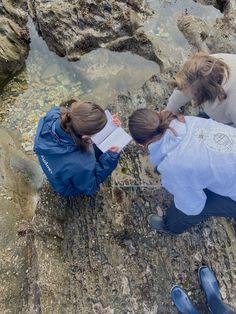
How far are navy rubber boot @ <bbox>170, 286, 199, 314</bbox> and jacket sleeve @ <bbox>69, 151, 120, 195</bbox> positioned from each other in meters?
1.67

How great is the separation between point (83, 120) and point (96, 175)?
1047mm

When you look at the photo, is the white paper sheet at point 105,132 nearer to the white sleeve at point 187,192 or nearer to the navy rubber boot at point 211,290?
the white sleeve at point 187,192

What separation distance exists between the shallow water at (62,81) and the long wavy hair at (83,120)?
8.96 ft

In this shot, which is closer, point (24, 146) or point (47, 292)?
point (47, 292)

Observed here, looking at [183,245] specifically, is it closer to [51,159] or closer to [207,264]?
[207,264]

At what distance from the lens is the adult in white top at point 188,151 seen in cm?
366

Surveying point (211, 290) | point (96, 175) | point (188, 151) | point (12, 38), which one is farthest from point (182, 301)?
point (12, 38)

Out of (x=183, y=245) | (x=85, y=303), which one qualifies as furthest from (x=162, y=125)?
(x=85, y=303)

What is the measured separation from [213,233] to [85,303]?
6.38ft

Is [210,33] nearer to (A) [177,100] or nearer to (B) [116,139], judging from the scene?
(A) [177,100]

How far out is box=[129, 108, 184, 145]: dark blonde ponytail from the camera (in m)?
3.68

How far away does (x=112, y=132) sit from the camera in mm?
4340

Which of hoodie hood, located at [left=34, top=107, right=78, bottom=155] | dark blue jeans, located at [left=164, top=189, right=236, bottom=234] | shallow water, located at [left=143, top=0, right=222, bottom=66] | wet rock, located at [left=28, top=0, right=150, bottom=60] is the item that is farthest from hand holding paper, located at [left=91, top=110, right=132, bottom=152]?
wet rock, located at [left=28, top=0, right=150, bottom=60]

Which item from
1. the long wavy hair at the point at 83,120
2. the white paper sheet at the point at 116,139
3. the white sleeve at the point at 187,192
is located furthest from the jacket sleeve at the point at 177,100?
the white sleeve at the point at 187,192
